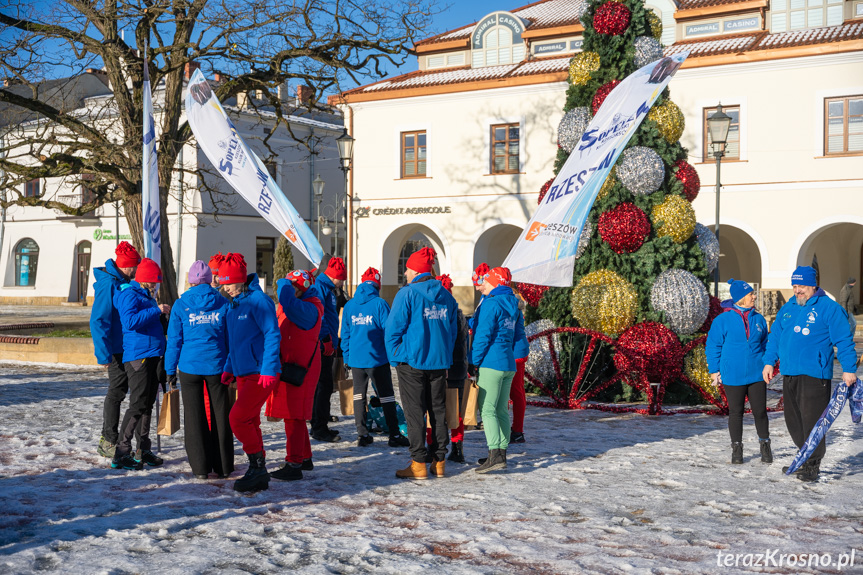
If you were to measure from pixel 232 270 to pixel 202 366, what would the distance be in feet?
2.47

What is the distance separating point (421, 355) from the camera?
7.08 m

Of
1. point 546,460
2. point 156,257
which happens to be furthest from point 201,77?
point 546,460

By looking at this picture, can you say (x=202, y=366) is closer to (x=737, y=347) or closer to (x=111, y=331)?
(x=111, y=331)

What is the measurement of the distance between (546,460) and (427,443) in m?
1.08

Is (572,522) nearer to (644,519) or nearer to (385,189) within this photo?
(644,519)

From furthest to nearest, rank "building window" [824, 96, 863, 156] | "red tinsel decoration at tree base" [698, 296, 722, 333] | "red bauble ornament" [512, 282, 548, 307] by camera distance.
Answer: "building window" [824, 96, 863, 156] < "red bauble ornament" [512, 282, 548, 307] < "red tinsel decoration at tree base" [698, 296, 722, 333]

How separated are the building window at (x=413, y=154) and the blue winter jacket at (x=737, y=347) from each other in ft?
73.6

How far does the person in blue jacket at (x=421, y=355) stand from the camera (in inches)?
280

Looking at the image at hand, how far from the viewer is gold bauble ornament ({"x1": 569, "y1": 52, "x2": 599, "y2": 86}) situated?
12945mm

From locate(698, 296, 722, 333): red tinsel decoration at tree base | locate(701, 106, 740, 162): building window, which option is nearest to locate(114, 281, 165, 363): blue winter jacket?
locate(698, 296, 722, 333): red tinsel decoration at tree base

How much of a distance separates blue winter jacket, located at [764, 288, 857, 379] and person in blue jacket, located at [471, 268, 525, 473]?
87.0 inches

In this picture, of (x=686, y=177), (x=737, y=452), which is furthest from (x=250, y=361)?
(x=686, y=177)

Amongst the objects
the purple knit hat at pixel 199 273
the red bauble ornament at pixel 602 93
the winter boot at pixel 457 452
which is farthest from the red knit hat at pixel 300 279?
the red bauble ornament at pixel 602 93

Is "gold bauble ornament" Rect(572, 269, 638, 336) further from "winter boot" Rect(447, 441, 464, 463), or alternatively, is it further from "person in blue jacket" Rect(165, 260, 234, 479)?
"person in blue jacket" Rect(165, 260, 234, 479)
